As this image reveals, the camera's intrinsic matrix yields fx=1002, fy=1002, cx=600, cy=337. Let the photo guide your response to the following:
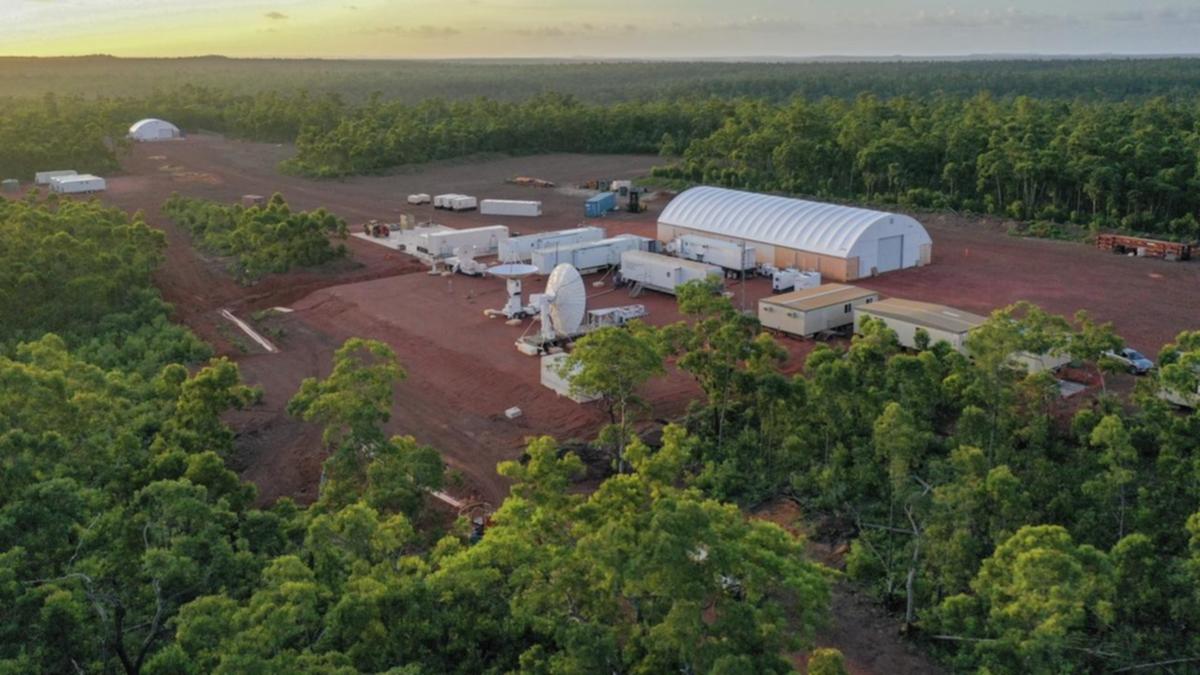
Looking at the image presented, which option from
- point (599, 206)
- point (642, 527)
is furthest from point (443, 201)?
point (642, 527)

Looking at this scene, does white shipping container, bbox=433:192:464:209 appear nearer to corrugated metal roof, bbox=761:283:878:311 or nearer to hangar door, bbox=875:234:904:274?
hangar door, bbox=875:234:904:274

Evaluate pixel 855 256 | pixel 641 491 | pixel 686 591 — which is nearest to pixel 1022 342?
pixel 641 491

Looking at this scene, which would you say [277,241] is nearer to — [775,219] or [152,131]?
[775,219]

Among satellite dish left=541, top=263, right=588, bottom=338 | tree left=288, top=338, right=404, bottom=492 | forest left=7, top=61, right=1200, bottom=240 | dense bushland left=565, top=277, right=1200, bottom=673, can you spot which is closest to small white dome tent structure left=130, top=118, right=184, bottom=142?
forest left=7, top=61, right=1200, bottom=240

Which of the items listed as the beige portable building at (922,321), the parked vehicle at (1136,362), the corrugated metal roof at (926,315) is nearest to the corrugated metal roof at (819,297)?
the corrugated metal roof at (926,315)

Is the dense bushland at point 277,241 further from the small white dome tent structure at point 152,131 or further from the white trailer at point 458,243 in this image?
the small white dome tent structure at point 152,131

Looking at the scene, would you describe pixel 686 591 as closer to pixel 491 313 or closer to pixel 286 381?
pixel 286 381
